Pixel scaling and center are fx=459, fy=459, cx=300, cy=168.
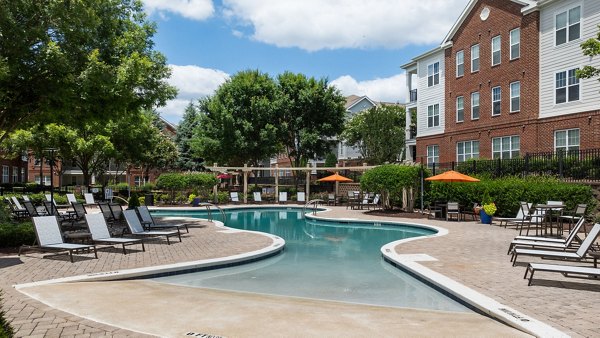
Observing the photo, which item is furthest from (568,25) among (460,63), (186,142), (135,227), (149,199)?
(186,142)

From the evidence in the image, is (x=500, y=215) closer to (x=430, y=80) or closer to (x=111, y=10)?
(x=430, y=80)

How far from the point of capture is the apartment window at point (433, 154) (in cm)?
3288

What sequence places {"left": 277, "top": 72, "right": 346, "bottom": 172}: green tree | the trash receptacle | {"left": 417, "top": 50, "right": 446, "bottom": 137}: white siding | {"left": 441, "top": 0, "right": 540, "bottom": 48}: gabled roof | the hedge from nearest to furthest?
1. the hedge
2. {"left": 441, "top": 0, "right": 540, "bottom": 48}: gabled roof
3. the trash receptacle
4. {"left": 417, "top": 50, "right": 446, "bottom": 137}: white siding
5. {"left": 277, "top": 72, "right": 346, "bottom": 172}: green tree

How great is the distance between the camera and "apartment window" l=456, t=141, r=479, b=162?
29358 mm

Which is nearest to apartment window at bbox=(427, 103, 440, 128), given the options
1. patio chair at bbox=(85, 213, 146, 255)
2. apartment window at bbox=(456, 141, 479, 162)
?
apartment window at bbox=(456, 141, 479, 162)

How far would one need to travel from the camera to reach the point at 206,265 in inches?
393

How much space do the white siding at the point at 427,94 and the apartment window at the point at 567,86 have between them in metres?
8.81

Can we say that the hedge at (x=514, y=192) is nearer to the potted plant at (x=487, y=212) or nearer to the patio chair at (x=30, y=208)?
the potted plant at (x=487, y=212)

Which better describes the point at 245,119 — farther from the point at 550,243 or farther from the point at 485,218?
the point at 550,243

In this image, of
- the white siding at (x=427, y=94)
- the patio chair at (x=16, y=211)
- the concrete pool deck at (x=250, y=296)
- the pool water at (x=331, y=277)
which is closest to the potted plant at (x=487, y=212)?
the pool water at (x=331, y=277)

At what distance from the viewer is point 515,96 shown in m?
26.6

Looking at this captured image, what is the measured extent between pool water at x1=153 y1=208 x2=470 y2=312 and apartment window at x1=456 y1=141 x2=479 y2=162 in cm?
1483

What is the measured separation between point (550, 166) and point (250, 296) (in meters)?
17.8

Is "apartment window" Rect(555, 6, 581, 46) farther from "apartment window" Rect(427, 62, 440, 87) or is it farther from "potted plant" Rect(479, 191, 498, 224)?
"potted plant" Rect(479, 191, 498, 224)
